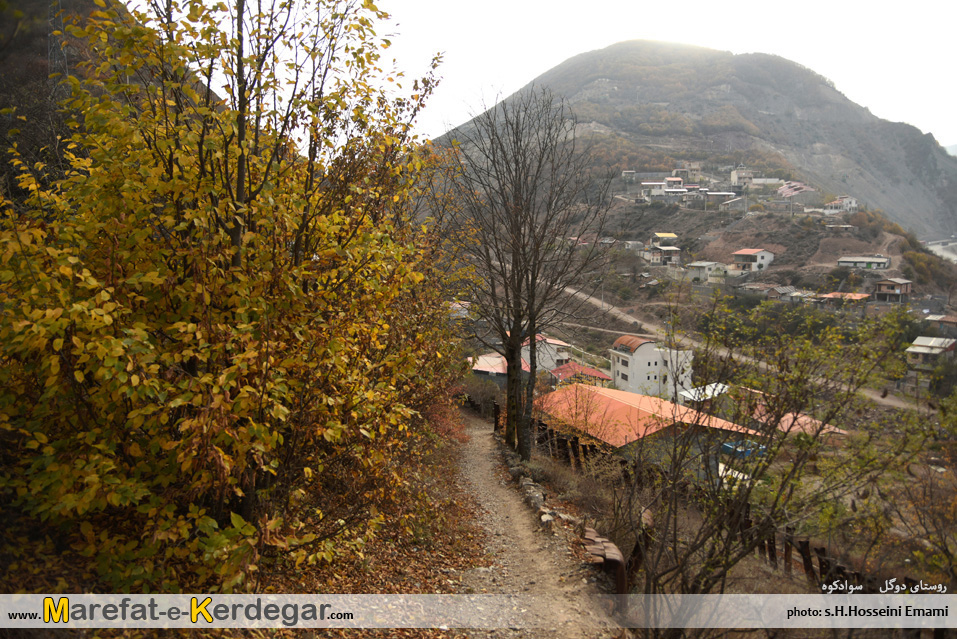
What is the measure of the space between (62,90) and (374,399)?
16569 millimetres

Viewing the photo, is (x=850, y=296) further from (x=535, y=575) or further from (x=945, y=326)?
(x=945, y=326)

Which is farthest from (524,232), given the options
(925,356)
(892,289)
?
(892,289)

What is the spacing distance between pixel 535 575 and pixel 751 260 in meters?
63.8

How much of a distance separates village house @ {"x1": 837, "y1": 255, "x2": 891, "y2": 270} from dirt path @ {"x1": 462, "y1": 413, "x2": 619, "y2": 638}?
5755 centimetres

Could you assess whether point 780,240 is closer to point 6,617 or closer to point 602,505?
point 602,505

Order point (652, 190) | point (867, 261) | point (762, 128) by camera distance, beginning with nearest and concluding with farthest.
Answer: point (867, 261), point (652, 190), point (762, 128)

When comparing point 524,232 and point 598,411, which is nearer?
point 524,232

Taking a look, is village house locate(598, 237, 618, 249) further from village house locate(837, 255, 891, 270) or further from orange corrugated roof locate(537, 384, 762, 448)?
village house locate(837, 255, 891, 270)

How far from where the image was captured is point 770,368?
190 inches

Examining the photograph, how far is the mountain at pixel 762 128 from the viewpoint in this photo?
12512 cm

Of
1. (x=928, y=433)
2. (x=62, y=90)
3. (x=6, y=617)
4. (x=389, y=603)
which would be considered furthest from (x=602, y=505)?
(x=62, y=90)

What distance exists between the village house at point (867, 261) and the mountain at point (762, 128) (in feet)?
157

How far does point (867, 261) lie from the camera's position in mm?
53562

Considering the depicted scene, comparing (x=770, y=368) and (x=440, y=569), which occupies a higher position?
(x=770, y=368)
